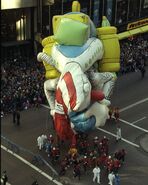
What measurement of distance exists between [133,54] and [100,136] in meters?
14.2

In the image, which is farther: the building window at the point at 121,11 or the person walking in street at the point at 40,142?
the building window at the point at 121,11

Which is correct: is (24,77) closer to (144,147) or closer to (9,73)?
(9,73)

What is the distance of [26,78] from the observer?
35.8 m

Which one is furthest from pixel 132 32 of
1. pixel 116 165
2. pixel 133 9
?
pixel 116 165

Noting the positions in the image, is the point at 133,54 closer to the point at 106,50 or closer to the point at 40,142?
the point at 106,50

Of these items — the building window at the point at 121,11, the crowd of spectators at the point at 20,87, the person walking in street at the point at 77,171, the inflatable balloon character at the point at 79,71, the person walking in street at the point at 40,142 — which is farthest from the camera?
the building window at the point at 121,11

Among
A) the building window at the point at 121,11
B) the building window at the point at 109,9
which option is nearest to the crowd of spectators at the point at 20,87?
the building window at the point at 109,9

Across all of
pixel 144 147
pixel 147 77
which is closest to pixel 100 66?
pixel 144 147

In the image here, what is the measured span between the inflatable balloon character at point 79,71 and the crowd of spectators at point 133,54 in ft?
45.9

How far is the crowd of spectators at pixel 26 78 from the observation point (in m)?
33.2

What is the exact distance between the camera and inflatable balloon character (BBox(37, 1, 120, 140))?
2419 cm

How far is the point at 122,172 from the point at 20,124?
841 centimetres

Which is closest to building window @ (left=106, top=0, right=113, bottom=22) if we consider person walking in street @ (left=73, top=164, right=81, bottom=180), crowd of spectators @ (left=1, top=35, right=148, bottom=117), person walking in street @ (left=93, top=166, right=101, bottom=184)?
crowd of spectators @ (left=1, top=35, right=148, bottom=117)

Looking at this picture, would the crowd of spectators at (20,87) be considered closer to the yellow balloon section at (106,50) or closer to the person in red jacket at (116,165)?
the yellow balloon section at (106,50)
